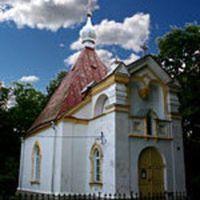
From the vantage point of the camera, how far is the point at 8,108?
27.6 metres

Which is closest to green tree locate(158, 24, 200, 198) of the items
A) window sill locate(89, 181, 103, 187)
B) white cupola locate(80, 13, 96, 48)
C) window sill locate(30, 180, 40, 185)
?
white cupola locate(80, 13, 96, 48)

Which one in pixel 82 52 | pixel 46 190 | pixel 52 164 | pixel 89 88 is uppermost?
pixel 82 52

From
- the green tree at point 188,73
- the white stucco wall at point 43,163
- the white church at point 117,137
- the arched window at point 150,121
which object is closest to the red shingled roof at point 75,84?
the white church at point 117,137

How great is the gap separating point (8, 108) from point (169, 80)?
1718 cm

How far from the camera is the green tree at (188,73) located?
1855 centimetres

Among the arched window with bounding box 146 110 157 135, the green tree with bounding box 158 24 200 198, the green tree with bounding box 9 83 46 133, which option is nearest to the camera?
the arched window with bounding box 146 110 157 135

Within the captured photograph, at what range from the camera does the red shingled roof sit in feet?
55.6

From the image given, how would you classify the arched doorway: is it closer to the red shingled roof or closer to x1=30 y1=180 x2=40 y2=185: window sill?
the red shingled roof

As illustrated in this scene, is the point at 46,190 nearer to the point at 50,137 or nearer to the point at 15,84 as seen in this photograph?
the point at 50,137

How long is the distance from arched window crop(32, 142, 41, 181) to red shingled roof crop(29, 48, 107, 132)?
1.36m

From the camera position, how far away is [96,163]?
594 inches

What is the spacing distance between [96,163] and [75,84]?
560 cm

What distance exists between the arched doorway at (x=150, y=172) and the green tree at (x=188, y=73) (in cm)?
407

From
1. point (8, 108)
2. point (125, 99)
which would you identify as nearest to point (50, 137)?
point (125, 99)
